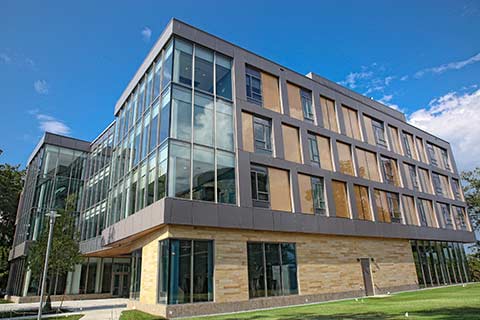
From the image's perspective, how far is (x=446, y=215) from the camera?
32875 millimetres

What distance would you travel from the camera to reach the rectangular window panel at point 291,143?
69.8 feet

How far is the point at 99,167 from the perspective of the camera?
3100cm

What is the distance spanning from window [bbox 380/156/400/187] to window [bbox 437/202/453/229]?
767cm

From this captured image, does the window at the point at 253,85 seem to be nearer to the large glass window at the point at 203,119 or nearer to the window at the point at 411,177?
the large glass window at the point at 203,119

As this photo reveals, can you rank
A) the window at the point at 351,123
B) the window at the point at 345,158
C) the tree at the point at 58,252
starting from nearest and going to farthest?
the tree at the point at 58,252 < the window at the point at 345,158 < the window at the point at 351,123

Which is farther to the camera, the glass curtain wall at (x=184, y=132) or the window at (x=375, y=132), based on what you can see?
the window at (x=375, y=132)

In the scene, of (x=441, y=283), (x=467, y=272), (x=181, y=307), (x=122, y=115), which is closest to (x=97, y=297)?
(x=122, y=115)

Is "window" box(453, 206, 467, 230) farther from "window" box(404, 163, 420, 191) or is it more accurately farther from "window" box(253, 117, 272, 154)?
"window" box(253, 117, 272, 154)

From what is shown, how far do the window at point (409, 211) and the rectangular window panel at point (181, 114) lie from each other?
20.1 m

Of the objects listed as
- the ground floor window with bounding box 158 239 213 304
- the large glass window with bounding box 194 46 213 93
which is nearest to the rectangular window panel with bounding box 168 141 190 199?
the ground floor window with bounding box 158 239 213 304

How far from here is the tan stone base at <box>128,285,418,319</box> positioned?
46.5 ft

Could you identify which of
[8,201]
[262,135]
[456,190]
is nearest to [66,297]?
[8,201]

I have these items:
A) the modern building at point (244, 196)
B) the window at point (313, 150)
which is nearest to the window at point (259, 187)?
the modern building at point (244, 196)

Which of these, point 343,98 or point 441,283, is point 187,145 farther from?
point 441,283
